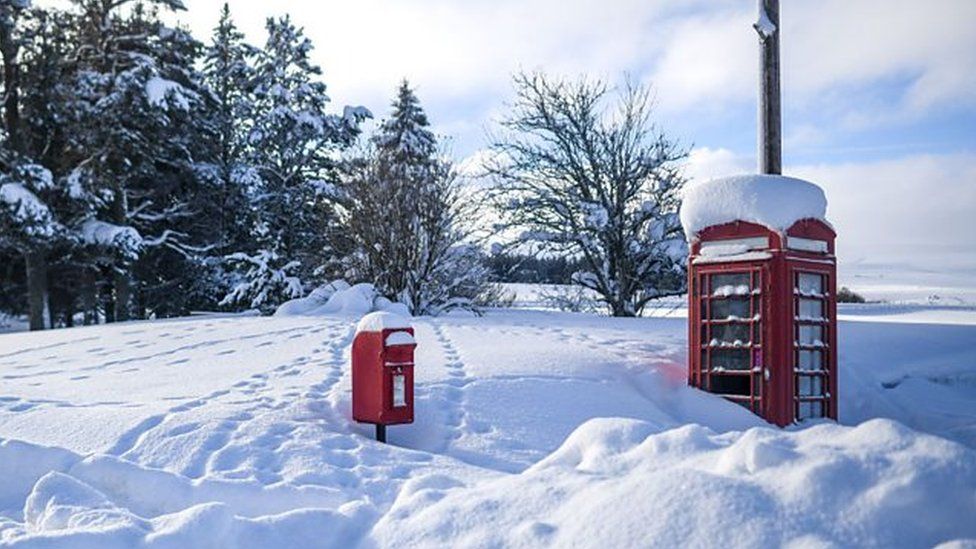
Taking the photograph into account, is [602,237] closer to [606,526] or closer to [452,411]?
[452,411]

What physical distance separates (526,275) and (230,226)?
11.3 m

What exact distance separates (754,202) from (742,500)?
5554 mm

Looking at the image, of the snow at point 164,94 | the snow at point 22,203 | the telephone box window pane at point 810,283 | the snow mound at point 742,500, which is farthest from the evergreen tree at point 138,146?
the snow mound at point 742,500

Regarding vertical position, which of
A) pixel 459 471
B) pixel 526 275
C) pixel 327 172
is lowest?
pixel 459 471

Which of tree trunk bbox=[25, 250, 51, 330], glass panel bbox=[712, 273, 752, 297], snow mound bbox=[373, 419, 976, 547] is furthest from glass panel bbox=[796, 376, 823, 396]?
tree trunk bbox=[25, 250, 51, 330]

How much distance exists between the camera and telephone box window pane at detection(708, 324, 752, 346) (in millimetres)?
9039

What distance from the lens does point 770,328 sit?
28.7ft

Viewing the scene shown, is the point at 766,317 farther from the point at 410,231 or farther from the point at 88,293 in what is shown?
the point at 88,293

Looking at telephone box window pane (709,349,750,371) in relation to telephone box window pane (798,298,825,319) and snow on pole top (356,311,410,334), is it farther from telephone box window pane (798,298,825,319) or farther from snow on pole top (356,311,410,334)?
snow on pole top (356,311,410,334)

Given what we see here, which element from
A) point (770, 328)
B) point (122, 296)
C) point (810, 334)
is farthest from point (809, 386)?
point (122, 296)

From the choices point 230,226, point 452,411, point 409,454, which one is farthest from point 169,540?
point 230,226

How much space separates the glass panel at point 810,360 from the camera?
916 centimetres

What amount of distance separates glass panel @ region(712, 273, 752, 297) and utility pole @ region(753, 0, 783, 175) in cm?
162

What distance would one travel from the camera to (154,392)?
9078mm
